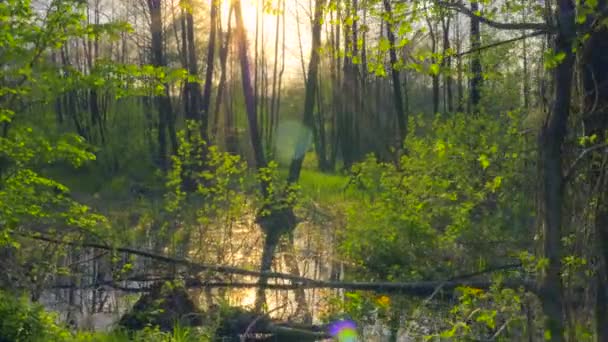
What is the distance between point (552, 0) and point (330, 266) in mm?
8755

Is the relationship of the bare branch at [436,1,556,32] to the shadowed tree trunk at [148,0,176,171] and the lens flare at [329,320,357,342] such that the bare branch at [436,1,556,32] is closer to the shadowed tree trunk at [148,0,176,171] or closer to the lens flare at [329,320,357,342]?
the lens flare at [329,320,357,342]

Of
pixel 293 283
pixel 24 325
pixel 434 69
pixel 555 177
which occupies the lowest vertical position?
pixel 293 283

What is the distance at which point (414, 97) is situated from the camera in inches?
1310

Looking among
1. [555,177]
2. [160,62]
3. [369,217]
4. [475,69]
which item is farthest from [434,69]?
[160,62]

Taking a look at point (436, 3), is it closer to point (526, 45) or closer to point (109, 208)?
point (526, 45)

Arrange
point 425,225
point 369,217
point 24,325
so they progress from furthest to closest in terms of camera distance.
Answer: point 369,217
point 425,225
point 24,325

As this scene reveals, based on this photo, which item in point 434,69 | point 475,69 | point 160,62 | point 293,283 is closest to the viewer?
point 434,69

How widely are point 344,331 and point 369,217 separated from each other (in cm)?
303

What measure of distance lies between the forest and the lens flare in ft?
A: 0.08

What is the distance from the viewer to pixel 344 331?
768cm

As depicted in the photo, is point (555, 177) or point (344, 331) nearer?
point (555, 177)

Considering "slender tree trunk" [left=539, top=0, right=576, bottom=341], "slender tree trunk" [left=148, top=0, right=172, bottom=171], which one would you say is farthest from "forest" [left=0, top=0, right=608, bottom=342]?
"slender tree trunk" [left=148, top=0, right=172, bottom=171]

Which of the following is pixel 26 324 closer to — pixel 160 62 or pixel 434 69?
pixel 434 69

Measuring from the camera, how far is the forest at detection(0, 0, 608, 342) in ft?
11.3
